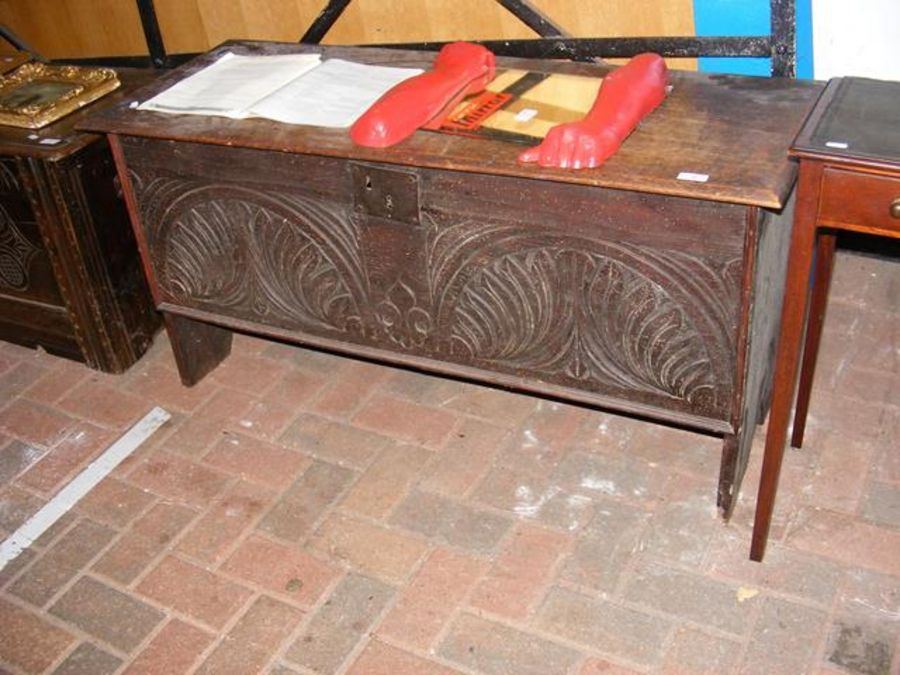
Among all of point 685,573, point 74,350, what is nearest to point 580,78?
point 685,573

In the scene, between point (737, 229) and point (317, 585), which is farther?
point (317, 585)

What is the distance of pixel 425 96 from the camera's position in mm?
2646

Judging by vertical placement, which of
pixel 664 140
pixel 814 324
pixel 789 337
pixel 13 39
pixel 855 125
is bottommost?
pixel 814 324

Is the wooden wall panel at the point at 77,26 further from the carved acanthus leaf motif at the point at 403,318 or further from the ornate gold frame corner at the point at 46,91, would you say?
the carved acanthus leaf motif at the point at 403,318

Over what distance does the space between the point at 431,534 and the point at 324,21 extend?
5.66 feet

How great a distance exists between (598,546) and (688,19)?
1.53m

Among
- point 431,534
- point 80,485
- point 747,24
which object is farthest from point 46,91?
point 747,24

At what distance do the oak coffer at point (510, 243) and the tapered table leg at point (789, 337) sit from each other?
0.10 m

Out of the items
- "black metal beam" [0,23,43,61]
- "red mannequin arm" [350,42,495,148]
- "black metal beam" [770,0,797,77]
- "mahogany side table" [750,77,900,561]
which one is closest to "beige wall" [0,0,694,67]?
"black metal beam" [0,23,43,61]

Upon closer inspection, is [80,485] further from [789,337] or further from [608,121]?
[789,337]

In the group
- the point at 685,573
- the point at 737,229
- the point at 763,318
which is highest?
the point at 737,229

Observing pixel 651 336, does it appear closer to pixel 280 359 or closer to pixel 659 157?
pixel 659 157

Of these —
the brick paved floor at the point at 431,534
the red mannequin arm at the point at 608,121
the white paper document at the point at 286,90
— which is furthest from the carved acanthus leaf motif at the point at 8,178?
the red mannequin arm at the point at 608,121

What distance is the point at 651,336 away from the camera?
8.27ft
